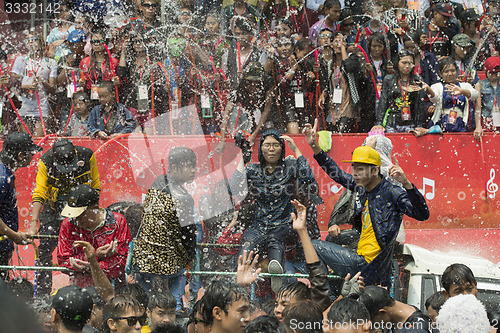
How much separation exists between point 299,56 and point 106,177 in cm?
361

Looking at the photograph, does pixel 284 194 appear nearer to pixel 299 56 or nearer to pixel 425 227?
pixel 425 227

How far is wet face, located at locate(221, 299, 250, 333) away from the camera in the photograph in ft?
13.1

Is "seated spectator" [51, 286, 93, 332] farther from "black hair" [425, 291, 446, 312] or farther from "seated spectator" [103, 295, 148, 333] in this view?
"black hair" [425, 291, 446, 312]

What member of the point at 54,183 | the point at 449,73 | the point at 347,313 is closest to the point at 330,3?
the point at 449,73

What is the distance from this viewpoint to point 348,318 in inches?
144

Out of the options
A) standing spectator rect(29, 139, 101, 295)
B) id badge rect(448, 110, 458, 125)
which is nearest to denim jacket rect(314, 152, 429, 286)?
standing spectator rect(29, 139, 101, 295)

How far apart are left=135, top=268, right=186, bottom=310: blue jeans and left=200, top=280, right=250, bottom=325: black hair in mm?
1994

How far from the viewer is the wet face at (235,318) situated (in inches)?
158

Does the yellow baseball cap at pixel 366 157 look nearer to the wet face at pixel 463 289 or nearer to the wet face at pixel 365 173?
the wet face at pixel 365 173

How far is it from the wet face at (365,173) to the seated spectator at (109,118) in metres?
4.63

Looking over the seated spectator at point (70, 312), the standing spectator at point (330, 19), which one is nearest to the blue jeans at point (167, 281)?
the seated spectator at point (70, 312)

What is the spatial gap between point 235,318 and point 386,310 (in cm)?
121

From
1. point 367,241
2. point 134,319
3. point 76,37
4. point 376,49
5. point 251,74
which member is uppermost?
point 76,37

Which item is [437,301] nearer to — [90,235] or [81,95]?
[90,235]
